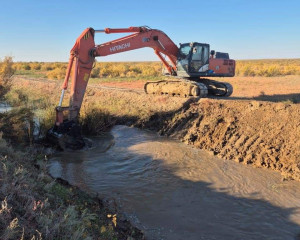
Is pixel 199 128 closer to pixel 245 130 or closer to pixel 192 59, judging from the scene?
pixel 245 130

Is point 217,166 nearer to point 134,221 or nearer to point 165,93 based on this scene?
point 134,221

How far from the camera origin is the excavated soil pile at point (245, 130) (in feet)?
26.4

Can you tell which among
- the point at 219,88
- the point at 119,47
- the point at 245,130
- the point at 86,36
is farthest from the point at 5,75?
the point at 219,88

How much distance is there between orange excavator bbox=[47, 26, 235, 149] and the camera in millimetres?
9250

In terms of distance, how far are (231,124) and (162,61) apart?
5.76 m

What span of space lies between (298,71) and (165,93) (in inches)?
1160

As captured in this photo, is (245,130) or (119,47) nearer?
(245,130)

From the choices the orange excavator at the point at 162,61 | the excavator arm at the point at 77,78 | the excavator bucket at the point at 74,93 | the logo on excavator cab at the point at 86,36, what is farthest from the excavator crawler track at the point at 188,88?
the logo on excavator cab at the point at 86,36

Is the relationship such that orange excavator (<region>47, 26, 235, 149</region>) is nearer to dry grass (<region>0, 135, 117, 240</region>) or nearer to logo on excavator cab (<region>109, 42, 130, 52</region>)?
logo on excavator cab (<region>109, 42, 130, 52</region>)

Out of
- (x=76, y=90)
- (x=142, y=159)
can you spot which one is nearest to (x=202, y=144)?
(x=142, y=159)

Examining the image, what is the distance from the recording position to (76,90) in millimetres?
9461

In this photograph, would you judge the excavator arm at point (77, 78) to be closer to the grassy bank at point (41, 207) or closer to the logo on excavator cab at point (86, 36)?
the logo on excavator cab at point (86, 36)

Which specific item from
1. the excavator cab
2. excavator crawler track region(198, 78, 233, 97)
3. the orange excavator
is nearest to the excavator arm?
the orange excavator

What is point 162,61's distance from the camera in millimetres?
14258
